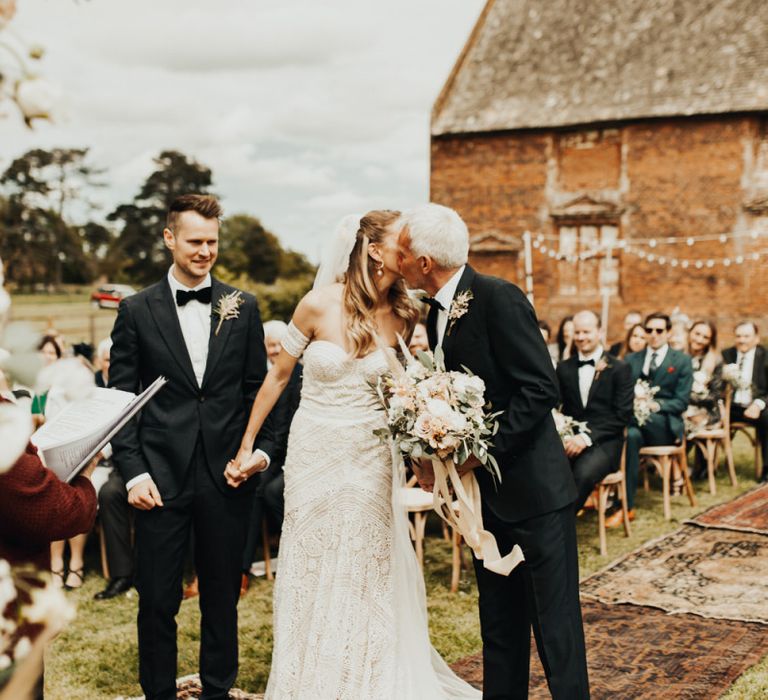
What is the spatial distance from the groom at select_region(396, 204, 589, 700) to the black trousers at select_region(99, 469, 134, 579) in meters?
4.05

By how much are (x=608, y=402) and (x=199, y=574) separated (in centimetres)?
454

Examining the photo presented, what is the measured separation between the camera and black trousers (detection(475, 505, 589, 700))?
135 inches

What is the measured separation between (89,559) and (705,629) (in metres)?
5.06

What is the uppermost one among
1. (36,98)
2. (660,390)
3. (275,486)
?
(36,98)

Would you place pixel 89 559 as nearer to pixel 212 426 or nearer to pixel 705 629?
pixel 212 426

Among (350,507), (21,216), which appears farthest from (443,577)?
(21,216)

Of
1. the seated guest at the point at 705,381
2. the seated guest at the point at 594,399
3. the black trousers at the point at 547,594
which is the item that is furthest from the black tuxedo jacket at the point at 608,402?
the black trousers at the point at 547,594

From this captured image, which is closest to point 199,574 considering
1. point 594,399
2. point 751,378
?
point 594,399

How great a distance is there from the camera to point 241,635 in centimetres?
552

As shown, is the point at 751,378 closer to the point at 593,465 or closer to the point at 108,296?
the point at 593,465

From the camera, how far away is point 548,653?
344 centimetres

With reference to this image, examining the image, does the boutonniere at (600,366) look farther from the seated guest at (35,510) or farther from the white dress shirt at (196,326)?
the seated guest at (35,510)

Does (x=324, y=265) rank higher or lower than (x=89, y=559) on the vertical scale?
higher

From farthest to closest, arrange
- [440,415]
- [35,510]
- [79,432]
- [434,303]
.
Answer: [434,303] → [440,415] → [79,432] → [35,510]
